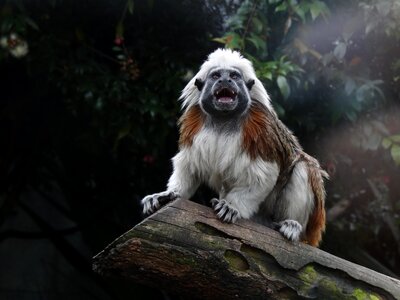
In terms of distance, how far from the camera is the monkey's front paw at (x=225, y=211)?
341cm

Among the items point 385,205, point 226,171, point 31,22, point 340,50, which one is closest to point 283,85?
point 340,50

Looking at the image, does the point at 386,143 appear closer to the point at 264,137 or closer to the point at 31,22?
the point at 264,137

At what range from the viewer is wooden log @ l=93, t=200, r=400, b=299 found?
9.98 feet

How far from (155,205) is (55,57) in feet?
8.12

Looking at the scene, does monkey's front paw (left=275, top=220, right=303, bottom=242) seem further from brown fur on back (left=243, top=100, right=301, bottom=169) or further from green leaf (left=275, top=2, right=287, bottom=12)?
green leaf (left=275, top=2, right=287, bottom=12)

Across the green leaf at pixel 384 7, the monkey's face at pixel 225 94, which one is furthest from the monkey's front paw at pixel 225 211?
the green leaf at pixel 384 7

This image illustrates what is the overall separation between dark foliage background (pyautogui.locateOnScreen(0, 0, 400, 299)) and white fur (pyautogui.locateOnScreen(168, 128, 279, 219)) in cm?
115

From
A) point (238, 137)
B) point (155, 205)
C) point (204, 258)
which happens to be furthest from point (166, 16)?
point (204, 258)

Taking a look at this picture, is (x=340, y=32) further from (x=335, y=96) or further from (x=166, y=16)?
(x=166, y=16)

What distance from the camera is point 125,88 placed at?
18.4ft

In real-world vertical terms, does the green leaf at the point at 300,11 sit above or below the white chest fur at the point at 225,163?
above

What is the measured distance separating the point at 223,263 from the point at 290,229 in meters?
0.73

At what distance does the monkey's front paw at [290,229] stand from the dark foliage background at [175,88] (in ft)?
4.54

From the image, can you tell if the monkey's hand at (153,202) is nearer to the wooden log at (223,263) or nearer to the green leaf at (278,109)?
the wooden log at (223,263)
